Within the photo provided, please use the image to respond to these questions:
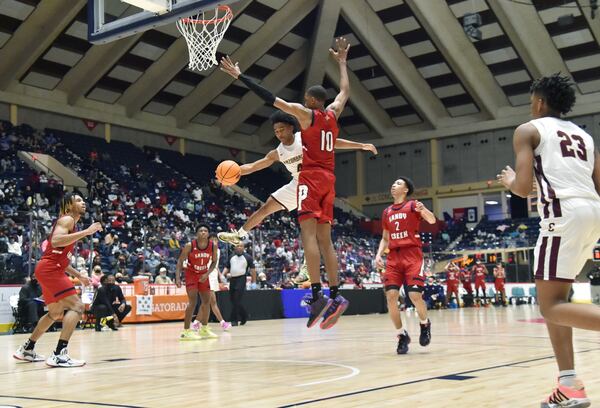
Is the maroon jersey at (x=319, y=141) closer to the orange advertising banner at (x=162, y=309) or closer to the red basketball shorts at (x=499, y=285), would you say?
the orange advertising banner at (x=162, y=309)

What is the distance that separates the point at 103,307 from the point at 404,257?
8.89 metres

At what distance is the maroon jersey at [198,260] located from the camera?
11.6 metres

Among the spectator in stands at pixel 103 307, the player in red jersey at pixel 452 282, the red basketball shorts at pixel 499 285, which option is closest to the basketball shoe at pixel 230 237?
the spectator in stands at pixel 103 307

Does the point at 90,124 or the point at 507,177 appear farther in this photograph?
the point at 90,124

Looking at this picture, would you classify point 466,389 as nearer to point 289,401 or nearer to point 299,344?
point 289,401

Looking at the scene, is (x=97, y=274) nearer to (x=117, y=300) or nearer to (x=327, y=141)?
(x=117, y=300)

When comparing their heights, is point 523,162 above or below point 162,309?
above

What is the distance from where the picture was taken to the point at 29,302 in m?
14.5

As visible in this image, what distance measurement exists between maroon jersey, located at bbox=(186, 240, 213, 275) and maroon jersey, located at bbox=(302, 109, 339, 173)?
485 centimetres

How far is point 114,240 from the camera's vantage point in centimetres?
1983

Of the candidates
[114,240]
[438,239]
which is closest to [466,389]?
[114,240]

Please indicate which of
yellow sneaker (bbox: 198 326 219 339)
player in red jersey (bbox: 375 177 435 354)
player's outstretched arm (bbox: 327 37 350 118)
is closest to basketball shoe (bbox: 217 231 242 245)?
player in red jersey (bbox: 375 177 435 354)

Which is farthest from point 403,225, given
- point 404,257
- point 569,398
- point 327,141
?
point 569,398

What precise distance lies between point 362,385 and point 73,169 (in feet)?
83.4
